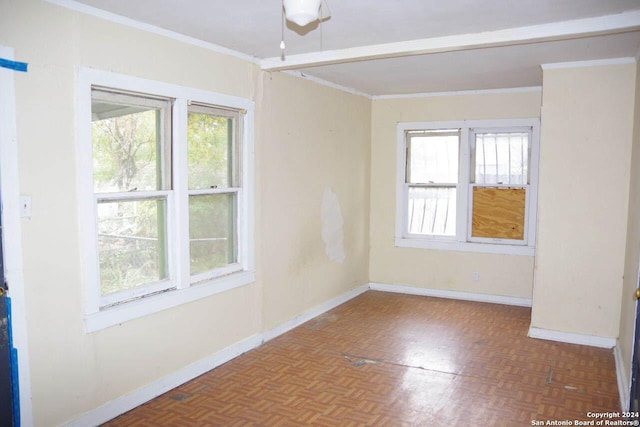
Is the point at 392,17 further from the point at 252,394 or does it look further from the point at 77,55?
the point at 252,394

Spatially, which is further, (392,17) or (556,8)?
(392,17)

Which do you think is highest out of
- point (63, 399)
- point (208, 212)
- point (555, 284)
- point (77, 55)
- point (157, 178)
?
point (77, 55)

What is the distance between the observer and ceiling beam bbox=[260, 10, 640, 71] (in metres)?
3.14

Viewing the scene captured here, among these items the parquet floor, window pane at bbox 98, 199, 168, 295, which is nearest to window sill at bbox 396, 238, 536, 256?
the parquet floor

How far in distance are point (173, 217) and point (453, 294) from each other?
→ 4.02 m

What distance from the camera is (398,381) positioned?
3.89 meters

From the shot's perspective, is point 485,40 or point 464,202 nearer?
point 485,40

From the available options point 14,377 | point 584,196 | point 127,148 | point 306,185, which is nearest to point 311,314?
point 306,185

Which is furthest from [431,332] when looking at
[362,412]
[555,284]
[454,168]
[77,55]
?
[77,55]

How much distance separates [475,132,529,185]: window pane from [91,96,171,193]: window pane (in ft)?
13.3

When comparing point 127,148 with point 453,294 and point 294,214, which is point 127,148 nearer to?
point 294,214

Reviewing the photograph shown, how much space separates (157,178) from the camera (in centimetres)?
365

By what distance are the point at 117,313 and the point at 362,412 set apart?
176 centimetres

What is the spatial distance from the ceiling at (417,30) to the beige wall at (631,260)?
0.75 metres
